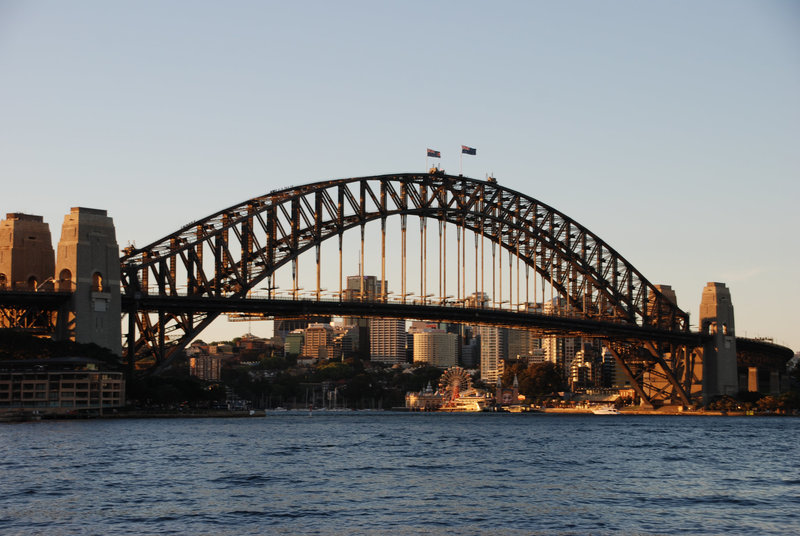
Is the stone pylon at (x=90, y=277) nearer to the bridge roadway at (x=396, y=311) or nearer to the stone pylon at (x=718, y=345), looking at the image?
the bridge roadway at (x=396, y=311)

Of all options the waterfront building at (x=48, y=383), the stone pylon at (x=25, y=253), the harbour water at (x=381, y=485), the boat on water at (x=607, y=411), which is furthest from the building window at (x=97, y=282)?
the boat on water at (x=607, y=411)

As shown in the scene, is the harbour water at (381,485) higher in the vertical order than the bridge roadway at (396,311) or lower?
lower

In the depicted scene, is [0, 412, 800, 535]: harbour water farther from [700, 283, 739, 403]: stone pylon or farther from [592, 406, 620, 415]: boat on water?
[592, 406, 620, 415]: boat on water

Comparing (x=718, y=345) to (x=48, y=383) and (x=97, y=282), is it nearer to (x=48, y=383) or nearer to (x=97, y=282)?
(x=97, y=282)

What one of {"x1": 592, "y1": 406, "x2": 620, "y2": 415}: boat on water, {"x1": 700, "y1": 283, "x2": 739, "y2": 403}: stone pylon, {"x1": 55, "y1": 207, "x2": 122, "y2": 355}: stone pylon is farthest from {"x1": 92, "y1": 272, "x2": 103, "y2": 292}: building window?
{"x1": 592, "y1": 406, "x2": 620, "y2": 415}: boat on water

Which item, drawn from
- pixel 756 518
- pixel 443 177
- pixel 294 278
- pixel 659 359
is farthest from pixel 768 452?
pixel 659 359

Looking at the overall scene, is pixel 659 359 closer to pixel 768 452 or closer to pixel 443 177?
pixel 443 177
